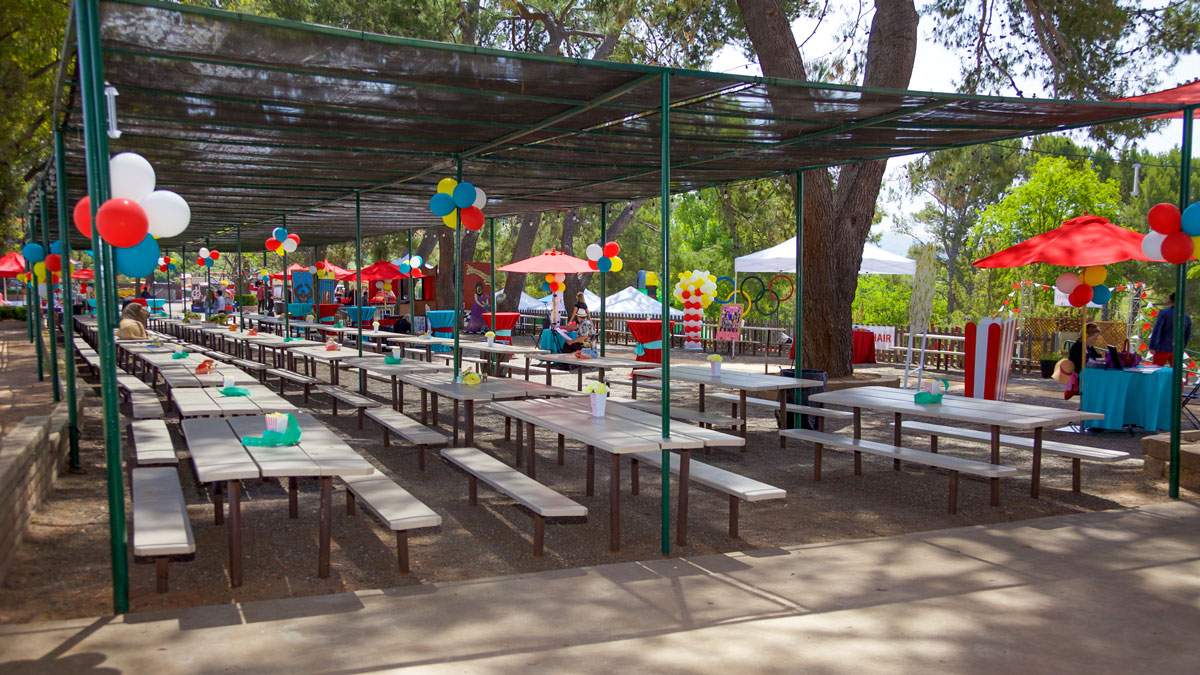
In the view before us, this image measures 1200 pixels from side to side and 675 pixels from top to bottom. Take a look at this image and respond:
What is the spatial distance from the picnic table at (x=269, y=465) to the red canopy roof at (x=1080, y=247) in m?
6.96

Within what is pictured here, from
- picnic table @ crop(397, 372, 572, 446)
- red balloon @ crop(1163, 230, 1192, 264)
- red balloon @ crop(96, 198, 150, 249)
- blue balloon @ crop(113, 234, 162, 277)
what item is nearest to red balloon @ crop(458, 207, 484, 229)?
picnic table @ crop(397, 372, 572, 446)

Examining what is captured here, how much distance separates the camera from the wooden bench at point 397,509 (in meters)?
4.21

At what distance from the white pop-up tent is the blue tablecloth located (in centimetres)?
566

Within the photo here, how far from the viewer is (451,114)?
5973mm

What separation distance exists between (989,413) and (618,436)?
2.96m

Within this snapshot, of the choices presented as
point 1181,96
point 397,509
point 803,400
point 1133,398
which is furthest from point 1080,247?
point 397,509

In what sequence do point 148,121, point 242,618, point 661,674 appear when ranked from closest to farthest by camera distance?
point 661,674 < point 242,618 < point 148,121

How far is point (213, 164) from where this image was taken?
8.21 meters

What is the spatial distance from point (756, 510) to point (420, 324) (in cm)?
1516

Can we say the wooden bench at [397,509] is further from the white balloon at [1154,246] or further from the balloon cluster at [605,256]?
the balloon cluster at [605,256]

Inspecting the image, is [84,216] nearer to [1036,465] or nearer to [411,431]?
[411,431]

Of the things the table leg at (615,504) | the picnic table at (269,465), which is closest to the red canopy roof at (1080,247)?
the table leg at (615,504)

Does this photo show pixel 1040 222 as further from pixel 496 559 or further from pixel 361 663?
pixel 361 663

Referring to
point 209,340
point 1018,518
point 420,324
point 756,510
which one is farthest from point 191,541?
point 209,340
